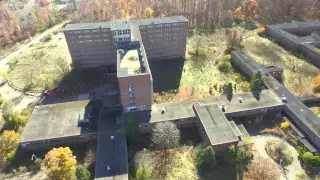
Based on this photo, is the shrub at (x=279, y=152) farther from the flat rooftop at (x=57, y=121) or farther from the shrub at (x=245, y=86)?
the flat rooftop at (x=57, y=121)

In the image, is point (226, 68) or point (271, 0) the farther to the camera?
point (271, 0)

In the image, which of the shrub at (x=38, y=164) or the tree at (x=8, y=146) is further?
the tree at (x=8, y=146)

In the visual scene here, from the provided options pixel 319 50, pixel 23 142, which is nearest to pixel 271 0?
pixel 319 50

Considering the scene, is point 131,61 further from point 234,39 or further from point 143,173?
point 234,39

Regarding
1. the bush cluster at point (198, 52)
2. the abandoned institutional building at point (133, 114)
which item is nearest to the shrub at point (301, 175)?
the abandoned institutional building at point (133, 114)

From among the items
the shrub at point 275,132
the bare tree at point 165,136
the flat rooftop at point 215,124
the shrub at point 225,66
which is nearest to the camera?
the flat rooftop at point 215,124

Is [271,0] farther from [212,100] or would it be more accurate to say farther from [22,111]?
[22,111]
